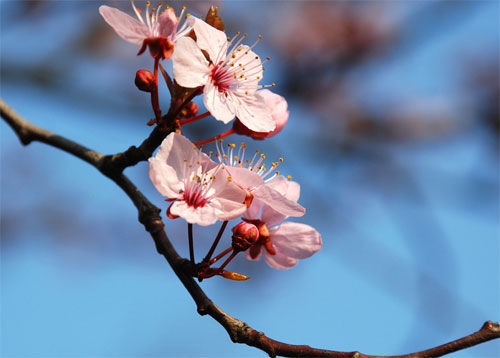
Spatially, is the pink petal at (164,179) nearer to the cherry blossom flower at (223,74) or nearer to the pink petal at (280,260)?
the cherry blossom flower at (223,74)

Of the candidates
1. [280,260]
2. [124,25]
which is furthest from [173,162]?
[280,260]

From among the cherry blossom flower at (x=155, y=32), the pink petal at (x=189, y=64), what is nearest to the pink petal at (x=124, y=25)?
the cherry blossom flower at (x=155, y=32)

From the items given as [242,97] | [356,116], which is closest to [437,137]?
[356,116]

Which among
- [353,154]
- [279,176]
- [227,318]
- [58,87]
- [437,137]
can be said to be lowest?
[227,318]

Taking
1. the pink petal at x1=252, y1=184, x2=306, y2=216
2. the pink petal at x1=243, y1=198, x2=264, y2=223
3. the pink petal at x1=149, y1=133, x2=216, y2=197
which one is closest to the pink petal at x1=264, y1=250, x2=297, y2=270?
the pink petal at x1=243, y1=198, x2=264, y2=223

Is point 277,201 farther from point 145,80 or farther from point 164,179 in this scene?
point 145,80

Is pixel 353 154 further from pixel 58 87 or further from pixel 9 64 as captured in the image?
pixel 9 64
